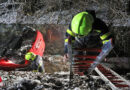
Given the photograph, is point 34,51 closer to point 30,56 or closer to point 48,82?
point 30,56

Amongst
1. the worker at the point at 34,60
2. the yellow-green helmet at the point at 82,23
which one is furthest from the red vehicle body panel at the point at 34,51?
the yellow-green helmet at the point at 82,23

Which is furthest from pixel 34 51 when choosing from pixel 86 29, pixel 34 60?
pixel 86 29

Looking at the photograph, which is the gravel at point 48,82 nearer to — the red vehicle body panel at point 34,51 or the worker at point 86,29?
the red vehicle body panel at point 34,51

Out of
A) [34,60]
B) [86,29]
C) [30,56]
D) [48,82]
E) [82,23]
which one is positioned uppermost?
[82,23]

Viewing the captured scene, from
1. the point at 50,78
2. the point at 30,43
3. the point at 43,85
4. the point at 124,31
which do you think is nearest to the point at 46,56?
the point at 30,43

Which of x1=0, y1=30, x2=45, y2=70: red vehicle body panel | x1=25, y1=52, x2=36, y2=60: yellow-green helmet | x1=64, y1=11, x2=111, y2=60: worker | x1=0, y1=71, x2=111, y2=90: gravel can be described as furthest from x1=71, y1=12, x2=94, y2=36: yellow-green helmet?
x1=0, y1=30, x2=45, y2=70: red vehicle body panel

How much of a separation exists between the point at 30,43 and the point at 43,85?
1817 millimetres

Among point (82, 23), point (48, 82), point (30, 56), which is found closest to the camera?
point (82, 23)

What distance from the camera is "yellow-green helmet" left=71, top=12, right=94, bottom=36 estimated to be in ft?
7.58

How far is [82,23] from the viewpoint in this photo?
91.4 inches

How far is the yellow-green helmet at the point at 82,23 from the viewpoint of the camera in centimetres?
231

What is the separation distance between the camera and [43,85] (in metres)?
3.23

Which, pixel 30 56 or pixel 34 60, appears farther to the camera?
pixel 34 60

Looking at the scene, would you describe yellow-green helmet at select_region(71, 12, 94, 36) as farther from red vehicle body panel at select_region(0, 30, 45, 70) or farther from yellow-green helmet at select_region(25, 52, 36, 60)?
red vehicle body panel at select_region(0, 30, 45, 70)
